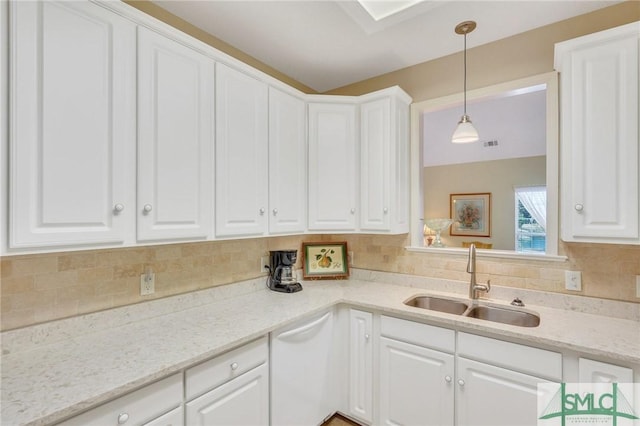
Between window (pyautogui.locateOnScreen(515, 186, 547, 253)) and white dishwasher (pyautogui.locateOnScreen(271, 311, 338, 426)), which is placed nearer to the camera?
white dishwasher (pyautogui.locateOnScreen(271, 311, 338, 426))

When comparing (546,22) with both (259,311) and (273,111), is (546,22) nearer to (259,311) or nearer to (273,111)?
(273,111)

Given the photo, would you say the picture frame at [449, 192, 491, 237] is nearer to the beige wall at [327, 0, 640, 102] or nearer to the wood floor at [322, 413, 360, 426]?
the beige wall at [327, 0, 640, 102]

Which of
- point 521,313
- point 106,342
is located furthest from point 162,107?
point 521,313

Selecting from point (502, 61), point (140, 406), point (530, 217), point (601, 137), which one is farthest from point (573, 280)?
point (530, 217)

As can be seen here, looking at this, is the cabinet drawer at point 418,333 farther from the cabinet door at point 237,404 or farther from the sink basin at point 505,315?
the cabinet door at point 237,404

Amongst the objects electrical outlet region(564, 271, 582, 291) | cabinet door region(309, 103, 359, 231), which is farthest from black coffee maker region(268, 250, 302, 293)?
electrical outlet region(564, 271, 582, 291)

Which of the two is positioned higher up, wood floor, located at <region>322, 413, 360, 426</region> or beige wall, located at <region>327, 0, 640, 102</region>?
beige wall, located at <region>327, 0, 640, 102</region>

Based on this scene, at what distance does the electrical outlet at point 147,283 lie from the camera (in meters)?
1.60

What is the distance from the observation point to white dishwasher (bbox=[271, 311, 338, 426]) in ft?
5.33

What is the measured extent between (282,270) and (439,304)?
1.14 meters

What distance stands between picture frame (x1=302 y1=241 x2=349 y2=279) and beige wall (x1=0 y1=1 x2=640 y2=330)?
143mm

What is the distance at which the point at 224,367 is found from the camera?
4.43 feet

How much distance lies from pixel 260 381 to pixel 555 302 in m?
1.77

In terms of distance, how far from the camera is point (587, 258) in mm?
1736
